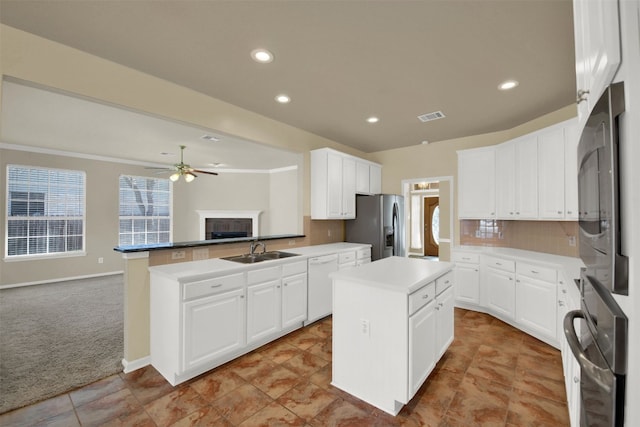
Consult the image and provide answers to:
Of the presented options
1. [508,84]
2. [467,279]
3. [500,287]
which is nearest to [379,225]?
[467,279]

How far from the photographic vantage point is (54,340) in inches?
122

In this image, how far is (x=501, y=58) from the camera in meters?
2.26

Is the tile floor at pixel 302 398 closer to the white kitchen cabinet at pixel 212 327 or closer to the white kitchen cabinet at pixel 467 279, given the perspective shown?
the white kitchen cabinet at pixel 212 327

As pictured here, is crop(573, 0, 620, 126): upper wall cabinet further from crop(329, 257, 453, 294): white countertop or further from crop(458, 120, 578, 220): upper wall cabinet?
crop(458, 120, 578, 220): upper wall cabinet

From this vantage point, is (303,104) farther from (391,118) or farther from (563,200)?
(563,200)

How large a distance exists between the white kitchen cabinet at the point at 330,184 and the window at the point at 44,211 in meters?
5.34

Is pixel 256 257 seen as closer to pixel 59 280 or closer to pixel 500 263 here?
pixel 500 263

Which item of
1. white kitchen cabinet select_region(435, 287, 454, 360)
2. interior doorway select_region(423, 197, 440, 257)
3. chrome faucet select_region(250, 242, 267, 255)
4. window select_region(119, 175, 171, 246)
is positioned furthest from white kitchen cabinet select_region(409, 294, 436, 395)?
window select_region(119, 175, 171, 246)

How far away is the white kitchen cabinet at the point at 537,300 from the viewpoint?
288 cm

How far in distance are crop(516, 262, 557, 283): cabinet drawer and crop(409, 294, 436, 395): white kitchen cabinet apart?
158cm

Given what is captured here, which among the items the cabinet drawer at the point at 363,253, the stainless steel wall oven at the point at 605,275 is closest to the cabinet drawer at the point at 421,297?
the stainless steel wall oven at the point at 605,275

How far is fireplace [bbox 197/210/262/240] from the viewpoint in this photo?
25.6ft

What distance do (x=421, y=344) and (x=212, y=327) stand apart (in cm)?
174

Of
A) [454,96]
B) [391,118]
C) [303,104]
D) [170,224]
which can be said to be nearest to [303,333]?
[303,104]
